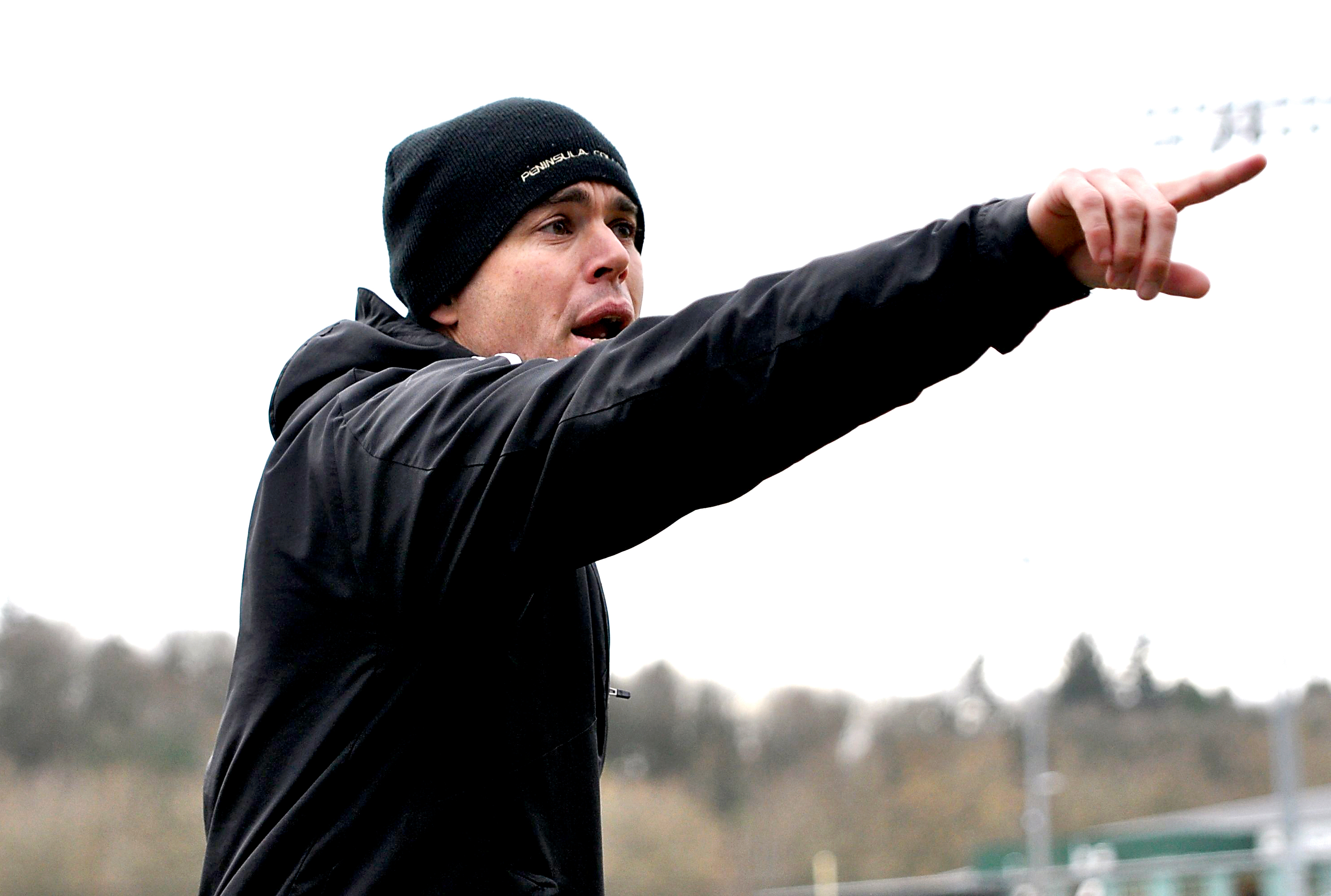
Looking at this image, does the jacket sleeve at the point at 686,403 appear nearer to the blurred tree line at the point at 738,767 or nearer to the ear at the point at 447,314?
the ear at the point at 447,314

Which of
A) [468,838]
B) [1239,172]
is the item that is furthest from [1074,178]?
[468,838]

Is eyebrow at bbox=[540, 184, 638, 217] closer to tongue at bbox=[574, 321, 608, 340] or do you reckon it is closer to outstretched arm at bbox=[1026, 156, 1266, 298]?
tongue at bbox=[574, 321, 608, 340]

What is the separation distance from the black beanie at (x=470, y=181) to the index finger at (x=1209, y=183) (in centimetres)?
144

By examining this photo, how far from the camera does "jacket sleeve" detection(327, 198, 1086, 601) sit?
6.14ft

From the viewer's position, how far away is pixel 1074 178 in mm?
1804

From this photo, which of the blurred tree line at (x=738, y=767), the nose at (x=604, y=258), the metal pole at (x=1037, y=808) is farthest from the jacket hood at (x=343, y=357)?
the metal pole at (x=1037, y=808)

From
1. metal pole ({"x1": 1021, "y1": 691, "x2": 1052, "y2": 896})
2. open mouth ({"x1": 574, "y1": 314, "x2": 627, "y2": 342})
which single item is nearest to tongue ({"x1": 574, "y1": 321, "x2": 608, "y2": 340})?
Result: open mouth ({"x1": 574, "y1": 314, "x2": 627, "y2": 342})

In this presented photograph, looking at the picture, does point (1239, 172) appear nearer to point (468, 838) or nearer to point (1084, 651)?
point (468, 838)

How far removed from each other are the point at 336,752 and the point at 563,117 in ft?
4.77

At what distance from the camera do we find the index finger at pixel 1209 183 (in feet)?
5.79

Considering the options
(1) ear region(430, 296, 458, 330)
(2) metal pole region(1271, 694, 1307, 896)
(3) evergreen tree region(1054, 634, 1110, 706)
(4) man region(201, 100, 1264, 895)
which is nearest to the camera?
(4) man region(201, 100, 1264, 895)

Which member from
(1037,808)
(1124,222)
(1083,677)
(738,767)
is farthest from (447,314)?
(1083,677)

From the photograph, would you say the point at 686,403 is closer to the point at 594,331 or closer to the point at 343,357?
the point at 343,357

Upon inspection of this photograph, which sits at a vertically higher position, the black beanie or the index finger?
the black beanie
